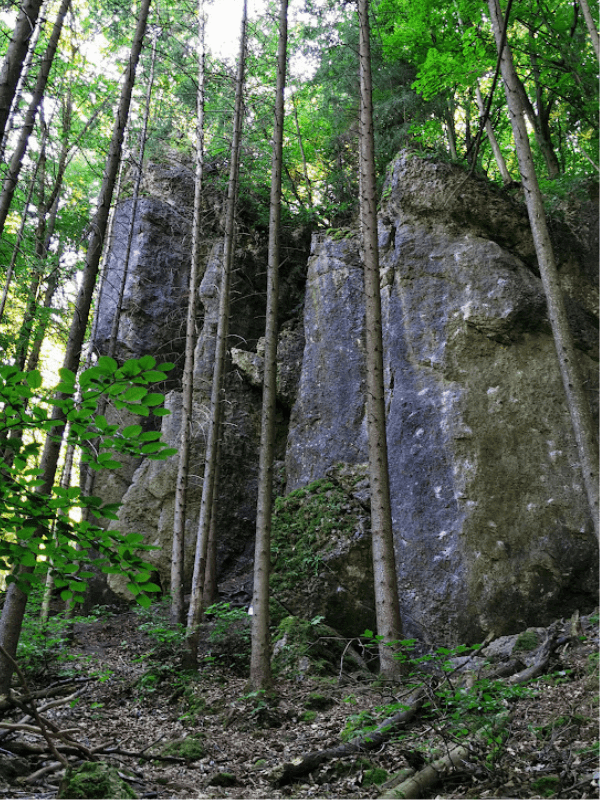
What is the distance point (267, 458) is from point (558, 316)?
5.14m

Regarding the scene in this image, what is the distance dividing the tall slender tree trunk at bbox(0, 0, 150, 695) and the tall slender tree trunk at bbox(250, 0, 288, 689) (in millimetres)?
2889

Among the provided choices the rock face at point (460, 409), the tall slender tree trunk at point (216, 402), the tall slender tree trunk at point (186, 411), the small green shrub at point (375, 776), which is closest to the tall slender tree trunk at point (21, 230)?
the tall slender tree trunk at point (186, 411)

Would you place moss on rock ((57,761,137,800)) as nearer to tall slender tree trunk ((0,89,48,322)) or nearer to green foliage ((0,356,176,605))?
green foliage ((0,356,176,605))

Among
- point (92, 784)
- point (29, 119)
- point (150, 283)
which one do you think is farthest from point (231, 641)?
point (150, 283)

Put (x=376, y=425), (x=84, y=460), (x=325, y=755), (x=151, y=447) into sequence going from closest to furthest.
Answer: (x=151, y=447), (x=84, y=460), (x=325, y=755), (x=376, y=425)

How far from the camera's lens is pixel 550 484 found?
968cm

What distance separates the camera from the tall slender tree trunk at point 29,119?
6.29m

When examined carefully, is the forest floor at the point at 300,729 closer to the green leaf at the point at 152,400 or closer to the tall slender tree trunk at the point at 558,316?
the tall slender tree trunk at the point at 558,316

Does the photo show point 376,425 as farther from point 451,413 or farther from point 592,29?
point 592,29

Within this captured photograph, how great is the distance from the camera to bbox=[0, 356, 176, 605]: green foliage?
2.05 metres

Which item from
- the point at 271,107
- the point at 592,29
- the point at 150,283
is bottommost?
the point at 271,107

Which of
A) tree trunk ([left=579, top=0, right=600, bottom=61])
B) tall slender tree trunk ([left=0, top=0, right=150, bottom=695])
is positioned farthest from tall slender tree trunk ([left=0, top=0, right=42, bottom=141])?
tree trunk ([left=579, top=0, right=600, bottom=61])

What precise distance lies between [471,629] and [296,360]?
304 inches

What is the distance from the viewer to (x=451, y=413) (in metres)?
10.2
